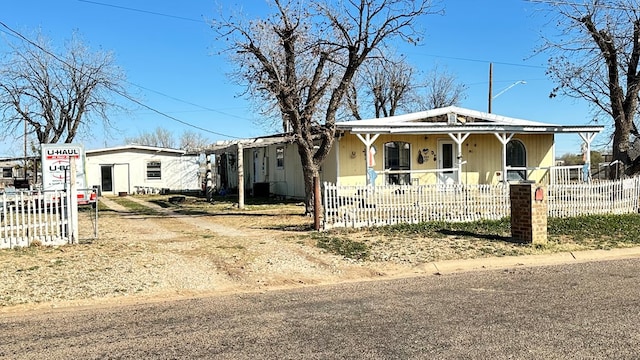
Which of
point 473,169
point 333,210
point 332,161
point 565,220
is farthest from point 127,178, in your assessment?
→ point 565,220

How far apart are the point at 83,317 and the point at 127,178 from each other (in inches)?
1109

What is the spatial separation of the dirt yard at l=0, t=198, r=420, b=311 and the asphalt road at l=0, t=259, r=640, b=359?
60 centimetres

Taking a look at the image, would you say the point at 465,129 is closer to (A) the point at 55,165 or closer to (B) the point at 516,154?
(B) the point at 516,154

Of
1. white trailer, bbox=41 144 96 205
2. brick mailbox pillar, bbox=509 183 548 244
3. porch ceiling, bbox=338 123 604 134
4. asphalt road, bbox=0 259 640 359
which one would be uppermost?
porch ceiling, bbox=338 123 604 134

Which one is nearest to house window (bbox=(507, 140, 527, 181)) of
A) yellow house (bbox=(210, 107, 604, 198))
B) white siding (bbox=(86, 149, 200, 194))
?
yellow house (bbox=(210, 107, 604, 198))

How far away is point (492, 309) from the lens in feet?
19.6

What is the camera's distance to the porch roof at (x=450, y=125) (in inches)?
681

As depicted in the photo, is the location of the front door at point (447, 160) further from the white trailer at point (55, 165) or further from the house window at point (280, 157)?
the white trailer at point (55, 165)

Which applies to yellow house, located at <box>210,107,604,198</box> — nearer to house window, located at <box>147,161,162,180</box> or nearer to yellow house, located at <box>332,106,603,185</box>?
yellow house, located at <box>332,106,603,185</box>

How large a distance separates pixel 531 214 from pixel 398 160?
31.6 feet

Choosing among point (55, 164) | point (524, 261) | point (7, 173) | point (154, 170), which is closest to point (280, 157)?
point (55, 164)

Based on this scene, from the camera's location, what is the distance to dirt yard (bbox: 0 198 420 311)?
23.5 ft

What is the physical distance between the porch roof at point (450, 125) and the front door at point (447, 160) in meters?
1.01

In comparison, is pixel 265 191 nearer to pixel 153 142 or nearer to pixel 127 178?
pixel 127 178
